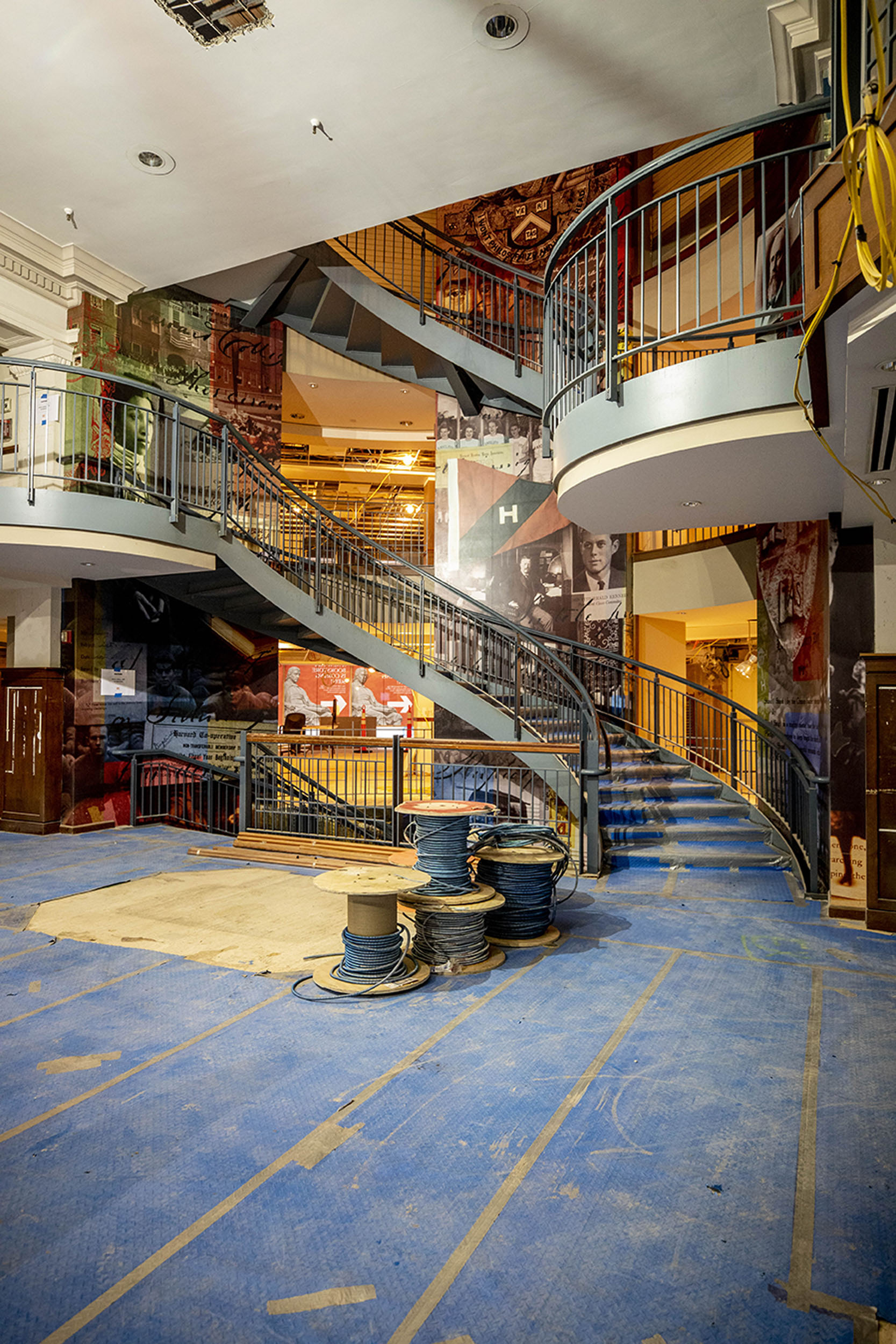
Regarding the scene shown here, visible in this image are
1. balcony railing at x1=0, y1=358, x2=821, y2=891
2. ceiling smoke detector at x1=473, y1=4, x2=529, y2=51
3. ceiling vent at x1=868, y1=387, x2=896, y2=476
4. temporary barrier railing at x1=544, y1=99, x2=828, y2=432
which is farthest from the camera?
balcony railing at x1=0, y1=358, x2=821, y2=891

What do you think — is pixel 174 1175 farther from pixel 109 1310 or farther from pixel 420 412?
pixel 420 412

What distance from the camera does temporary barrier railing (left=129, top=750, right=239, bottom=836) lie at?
11305 mm

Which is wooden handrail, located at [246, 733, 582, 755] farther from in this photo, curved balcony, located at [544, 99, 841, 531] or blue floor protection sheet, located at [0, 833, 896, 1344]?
blue floor protection sheet, located at [0, 833, 896, 1344]

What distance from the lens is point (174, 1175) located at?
2926 mm

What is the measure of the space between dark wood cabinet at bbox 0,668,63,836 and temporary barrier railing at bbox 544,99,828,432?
7.88 m

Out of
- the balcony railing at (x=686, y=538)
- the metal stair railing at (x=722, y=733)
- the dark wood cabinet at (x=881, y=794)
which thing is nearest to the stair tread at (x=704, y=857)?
the metal stair railing at (x=722, y=733)

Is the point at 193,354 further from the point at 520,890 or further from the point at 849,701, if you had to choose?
the point at 849,701

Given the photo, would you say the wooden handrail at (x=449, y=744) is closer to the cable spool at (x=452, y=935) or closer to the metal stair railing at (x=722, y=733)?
the metal stair railing at (x=722, y=733)

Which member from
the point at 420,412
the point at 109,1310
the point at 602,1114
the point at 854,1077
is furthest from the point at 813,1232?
the point at 420,412

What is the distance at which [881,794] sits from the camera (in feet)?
20.1

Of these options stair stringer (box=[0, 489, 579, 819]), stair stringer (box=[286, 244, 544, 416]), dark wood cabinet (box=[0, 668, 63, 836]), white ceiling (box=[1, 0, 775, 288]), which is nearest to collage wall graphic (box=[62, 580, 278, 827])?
dark wood cabinet (box=[0, 668, 63, 836])

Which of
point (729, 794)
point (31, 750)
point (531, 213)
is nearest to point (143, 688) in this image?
point (31, 750)

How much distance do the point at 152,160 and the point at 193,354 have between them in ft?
12.7

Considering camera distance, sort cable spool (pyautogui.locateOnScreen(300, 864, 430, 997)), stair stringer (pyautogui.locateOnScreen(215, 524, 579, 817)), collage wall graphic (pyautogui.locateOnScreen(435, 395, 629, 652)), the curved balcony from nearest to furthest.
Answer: the curved balcony < cable spool (pyautogui.locateOnScreen(300, 864, 430, 997)) < stair stringer (pyautogui.locateOnScreen(215, 524, 579, 817)) < collage wall graphic (pyautogui.locateOnScreen(435, 395, 629, 652))
